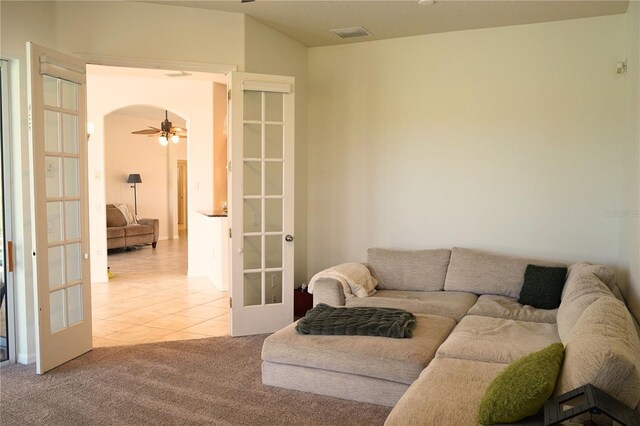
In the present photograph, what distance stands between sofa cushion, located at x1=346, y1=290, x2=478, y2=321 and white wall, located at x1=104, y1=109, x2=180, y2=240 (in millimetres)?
8032

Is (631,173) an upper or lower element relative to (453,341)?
upper

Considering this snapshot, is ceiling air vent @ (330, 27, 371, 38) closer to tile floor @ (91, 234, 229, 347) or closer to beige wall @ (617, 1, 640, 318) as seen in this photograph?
beige wall @ (617, 1, 640, 318)

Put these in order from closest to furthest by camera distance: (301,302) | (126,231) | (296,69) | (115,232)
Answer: (301,302) < (296,69) < (115,232) < (126,231)

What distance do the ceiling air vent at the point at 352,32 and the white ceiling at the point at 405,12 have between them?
0.27 feet

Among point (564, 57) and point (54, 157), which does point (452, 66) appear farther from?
point (54, 157)

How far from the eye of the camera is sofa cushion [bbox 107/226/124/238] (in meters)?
10.3

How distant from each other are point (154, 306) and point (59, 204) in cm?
229

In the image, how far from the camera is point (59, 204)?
411cm

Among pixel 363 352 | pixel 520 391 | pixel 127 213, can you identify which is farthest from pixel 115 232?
pixel 520 391

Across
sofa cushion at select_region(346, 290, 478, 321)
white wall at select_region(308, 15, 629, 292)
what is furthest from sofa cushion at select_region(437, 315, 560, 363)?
white wall at select_region(308, 15, 629, 292)

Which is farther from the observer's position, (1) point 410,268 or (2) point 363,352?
(1) point 410,268

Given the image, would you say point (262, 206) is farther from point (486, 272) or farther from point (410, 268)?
point (486, 272)

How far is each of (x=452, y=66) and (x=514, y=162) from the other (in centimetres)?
112

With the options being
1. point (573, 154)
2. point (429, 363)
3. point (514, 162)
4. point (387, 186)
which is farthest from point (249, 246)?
point (573, 154)
